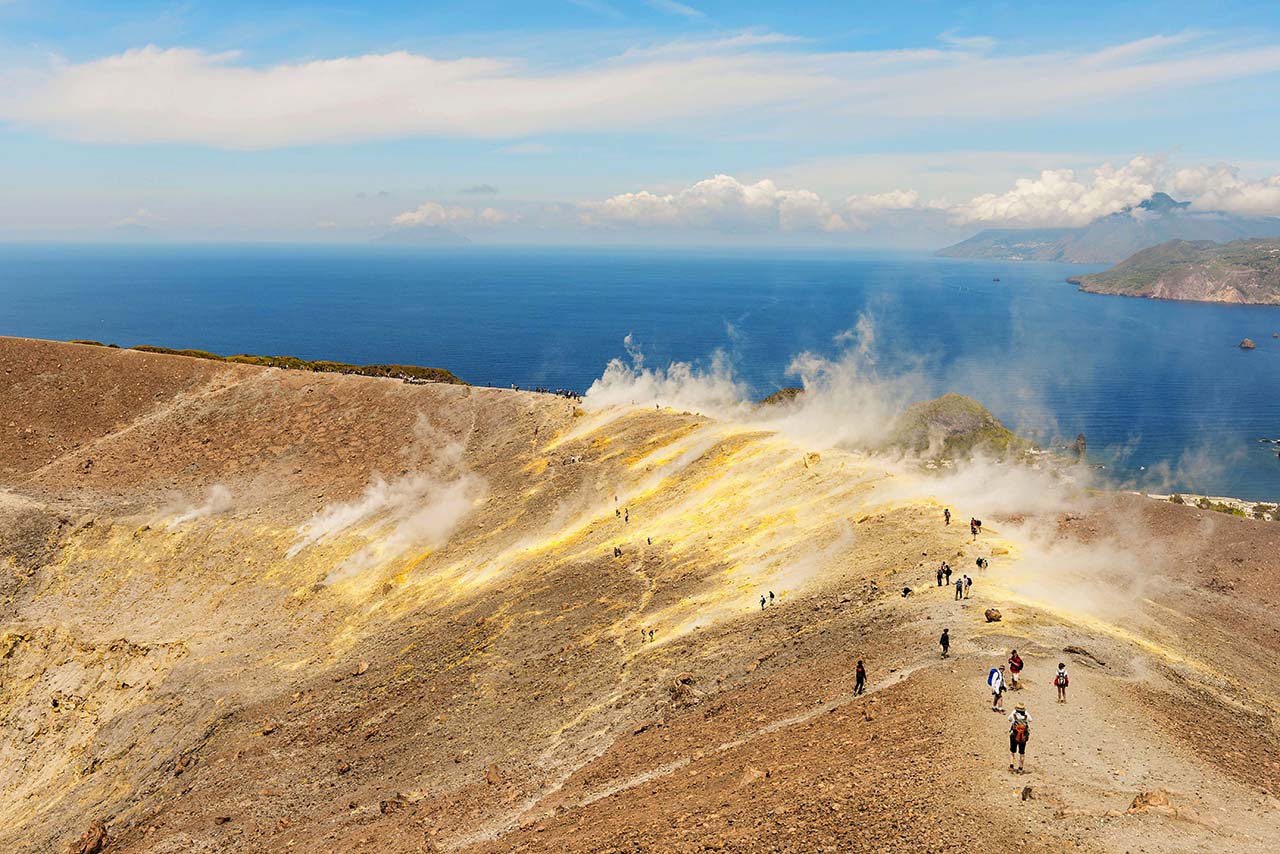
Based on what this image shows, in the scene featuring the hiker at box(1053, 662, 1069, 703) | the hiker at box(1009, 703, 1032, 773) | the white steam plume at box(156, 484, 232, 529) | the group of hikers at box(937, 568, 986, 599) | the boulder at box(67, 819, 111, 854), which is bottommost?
the boulder at box(67, 819, 111, 854)

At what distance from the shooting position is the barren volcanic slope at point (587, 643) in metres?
22.9

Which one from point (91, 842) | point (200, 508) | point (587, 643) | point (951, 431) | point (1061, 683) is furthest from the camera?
point (951, 431)

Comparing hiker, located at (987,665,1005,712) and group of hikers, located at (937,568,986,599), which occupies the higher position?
hiker, located at (987,665,1005,712)

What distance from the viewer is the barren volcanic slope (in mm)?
22875

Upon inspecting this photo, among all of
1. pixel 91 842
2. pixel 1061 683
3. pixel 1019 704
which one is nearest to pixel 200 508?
pixel 91 842

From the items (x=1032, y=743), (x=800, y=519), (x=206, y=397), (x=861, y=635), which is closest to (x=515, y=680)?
(x=861, y=635)

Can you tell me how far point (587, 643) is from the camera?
41.9 metres

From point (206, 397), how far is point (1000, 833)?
87.5 metres

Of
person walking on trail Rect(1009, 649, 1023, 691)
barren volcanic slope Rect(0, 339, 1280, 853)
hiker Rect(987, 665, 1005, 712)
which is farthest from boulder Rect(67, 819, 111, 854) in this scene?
person walking on trail Rect(1009, 649, 1023, 691)

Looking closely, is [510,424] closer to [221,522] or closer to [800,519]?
[221,522]

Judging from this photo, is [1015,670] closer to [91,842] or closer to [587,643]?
[587,643]

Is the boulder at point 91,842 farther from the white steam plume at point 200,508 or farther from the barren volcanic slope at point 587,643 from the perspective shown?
the white steam plume at point 200,508

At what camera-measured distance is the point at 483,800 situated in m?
29.8

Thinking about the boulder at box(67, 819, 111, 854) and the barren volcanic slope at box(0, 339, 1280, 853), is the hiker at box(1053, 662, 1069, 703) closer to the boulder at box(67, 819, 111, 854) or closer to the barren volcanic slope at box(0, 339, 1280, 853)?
the barren volcanic slope at box(0, 339, 1280, 853)
